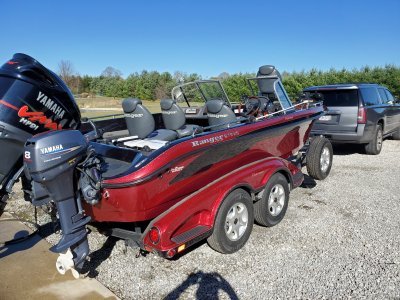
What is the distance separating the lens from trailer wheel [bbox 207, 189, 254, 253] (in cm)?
368

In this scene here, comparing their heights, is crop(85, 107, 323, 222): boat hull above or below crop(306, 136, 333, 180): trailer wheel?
above

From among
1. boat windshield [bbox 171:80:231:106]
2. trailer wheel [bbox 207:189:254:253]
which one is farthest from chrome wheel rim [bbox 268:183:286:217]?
boat windshield [bbox 171:80:231:106]

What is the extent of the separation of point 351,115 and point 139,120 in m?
5.39

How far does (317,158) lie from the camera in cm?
633

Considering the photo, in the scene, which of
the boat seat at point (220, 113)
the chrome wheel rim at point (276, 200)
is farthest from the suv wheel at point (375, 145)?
the boat seat at point (220, 113)

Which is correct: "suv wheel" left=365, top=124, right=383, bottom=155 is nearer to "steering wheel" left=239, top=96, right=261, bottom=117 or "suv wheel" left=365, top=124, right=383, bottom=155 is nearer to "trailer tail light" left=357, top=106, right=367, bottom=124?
"trailer tail light" left=357, top=106, right=367, bottom=124

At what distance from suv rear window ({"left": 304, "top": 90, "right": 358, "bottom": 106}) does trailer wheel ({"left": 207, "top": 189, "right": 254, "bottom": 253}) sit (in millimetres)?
4998

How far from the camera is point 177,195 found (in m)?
3.47

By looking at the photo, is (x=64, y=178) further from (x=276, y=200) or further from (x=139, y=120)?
(x=276, y=200)

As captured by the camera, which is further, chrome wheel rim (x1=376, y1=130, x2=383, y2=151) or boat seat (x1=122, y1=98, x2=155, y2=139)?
chrome wheel rim (x1=376, y1=130, x2=383, y2=151)

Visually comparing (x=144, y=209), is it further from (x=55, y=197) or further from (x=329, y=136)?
(x=329, y=136)

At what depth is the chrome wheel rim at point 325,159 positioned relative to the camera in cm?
657

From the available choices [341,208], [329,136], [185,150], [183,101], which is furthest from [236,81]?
[185,150]

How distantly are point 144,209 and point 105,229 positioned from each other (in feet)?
2.43
